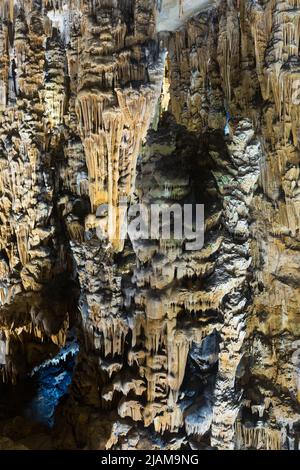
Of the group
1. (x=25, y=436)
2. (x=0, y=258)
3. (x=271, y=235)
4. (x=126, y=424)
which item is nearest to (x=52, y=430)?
(x=25, y=436)

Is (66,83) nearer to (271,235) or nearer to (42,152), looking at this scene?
(42,152)

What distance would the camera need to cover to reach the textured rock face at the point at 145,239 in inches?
206

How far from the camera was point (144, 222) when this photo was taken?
213 inches

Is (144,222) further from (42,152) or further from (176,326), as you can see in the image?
(42,152)

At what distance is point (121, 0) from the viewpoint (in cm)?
561

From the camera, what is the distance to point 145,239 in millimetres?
5367

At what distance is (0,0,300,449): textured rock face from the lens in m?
5.24

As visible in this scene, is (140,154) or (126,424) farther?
(140,154)
